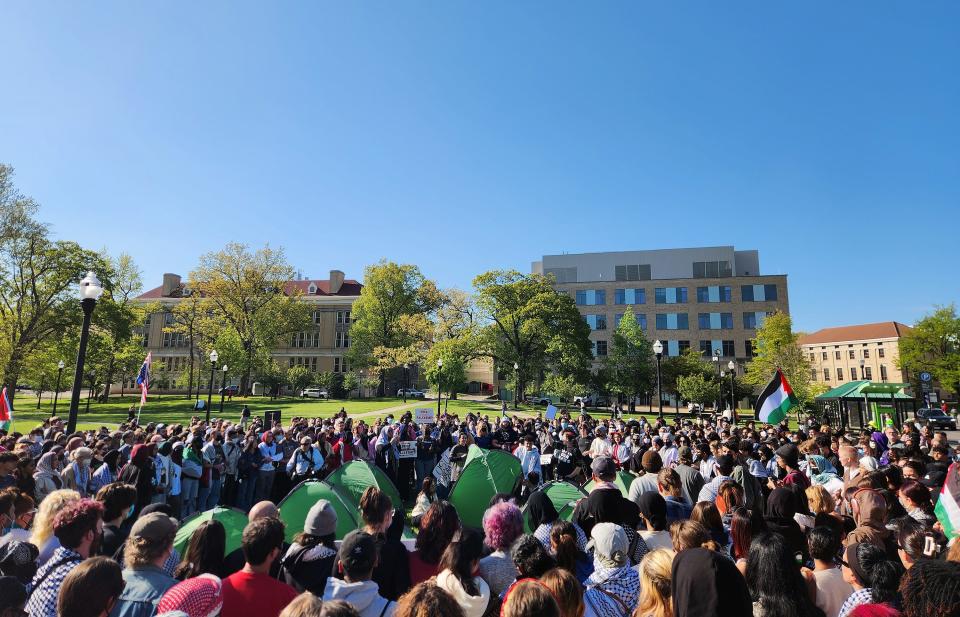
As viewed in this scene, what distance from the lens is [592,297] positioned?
244 ft

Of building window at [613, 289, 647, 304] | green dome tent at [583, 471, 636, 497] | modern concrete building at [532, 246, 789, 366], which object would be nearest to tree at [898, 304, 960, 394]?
modern concrete building at [532, 246, 789, 366]

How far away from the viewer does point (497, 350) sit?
163ft

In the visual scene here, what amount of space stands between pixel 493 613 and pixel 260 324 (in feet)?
193

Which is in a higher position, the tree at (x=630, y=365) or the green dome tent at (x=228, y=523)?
the tree at (x=630, y=365)

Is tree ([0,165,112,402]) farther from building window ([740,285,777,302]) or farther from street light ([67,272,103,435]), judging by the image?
building window ([740,285,777,302])

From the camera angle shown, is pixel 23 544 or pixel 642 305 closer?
pixel 23 544

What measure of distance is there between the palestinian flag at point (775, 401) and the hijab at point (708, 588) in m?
13.2

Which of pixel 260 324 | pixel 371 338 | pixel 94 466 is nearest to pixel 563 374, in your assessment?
pixel 371 338

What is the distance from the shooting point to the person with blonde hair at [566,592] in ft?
10.4

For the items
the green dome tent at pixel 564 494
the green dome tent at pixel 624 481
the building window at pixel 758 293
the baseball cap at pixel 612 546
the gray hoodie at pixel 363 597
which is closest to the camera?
the gray hoodie at pixel 363 597

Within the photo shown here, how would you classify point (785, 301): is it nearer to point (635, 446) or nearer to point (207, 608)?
point (635, 446)

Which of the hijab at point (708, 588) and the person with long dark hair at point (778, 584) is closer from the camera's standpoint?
the hijab at point (708, 588)

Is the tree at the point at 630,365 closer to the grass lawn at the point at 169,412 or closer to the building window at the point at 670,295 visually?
the building window at the point at 670,295

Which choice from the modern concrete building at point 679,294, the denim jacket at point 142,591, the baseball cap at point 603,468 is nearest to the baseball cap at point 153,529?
the denim jacket at point 142,591
